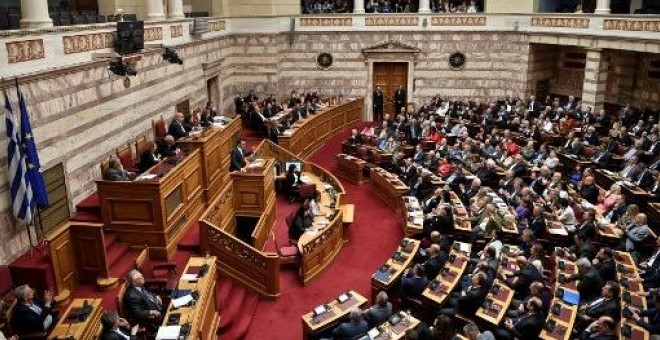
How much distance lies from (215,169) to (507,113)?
39.8ft

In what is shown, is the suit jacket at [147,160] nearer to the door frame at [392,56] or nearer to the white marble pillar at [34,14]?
the white marble pillar at [34,14]

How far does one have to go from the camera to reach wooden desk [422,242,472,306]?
394 inches

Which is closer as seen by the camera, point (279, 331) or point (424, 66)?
point (279, 331)

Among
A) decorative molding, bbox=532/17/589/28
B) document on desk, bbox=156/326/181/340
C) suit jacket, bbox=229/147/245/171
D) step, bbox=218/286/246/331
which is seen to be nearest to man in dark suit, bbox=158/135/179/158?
suit jacket, bbox=229/147/245/171

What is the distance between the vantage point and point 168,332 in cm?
777

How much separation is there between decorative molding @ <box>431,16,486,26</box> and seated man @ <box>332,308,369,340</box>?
17500 millimetres

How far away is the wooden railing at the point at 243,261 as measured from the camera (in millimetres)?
10875

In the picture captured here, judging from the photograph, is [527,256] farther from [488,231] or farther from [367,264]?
[367,264]

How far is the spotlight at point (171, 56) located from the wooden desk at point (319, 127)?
168 inches

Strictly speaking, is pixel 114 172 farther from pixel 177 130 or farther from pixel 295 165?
pixel 295 165

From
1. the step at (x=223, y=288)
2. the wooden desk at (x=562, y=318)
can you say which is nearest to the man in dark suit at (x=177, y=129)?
the step at (x=223, y=288)

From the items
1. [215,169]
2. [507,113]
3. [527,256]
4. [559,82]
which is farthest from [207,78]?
[559,82]

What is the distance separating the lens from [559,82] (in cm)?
2459

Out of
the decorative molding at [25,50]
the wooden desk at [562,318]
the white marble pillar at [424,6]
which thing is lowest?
the wooden desk at [562,318]
